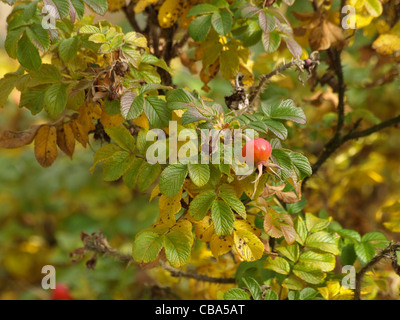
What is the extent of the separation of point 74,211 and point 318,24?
1.64 m

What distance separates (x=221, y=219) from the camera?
0.72 m

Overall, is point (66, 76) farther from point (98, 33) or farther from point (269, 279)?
point (269, 279)

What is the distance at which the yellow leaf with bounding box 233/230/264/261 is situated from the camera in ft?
2.49

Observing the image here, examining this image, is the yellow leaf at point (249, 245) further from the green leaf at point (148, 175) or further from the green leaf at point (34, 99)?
the green leaf at point (34, 99)

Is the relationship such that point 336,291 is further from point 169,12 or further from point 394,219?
point 169,12

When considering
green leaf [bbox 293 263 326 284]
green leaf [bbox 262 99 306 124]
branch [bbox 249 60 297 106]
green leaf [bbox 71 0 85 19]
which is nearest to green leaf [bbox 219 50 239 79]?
branch [bbox 249 60 297 106]

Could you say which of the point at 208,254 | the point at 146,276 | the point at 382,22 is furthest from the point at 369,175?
the point at 146,276

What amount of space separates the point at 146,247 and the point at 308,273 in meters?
0.31

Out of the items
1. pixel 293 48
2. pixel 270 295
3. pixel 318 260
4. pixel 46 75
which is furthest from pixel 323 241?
pixel 46 75

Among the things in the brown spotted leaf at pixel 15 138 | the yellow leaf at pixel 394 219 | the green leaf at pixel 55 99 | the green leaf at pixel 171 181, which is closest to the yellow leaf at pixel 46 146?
the brown spotted leaf at pixel 15 138

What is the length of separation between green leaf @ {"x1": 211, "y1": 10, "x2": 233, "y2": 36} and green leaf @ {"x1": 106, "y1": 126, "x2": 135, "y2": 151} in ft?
0.83

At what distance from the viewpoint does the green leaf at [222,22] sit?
861 mm

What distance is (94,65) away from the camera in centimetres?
86

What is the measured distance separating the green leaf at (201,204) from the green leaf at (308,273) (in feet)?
0.80
